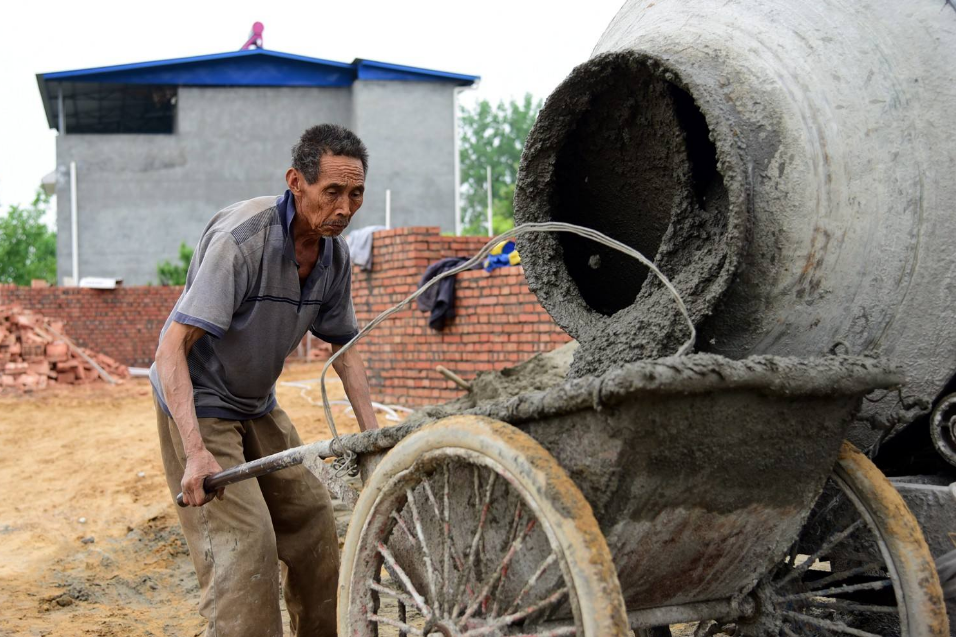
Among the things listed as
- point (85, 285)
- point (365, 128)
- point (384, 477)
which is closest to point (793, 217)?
point (384, 477)

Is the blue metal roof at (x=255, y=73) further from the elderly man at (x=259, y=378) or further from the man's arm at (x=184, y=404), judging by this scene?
the man's arm at (x=184, y=404)

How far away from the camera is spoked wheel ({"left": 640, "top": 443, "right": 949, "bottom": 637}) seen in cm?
204

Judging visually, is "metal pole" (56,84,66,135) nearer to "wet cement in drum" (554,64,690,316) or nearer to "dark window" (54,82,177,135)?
"dark window" (54,82,177,135)

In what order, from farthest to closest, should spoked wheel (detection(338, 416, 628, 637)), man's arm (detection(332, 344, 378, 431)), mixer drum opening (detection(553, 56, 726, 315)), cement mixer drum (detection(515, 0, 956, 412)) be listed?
man's arm (detection(332, 344, 378, 431)), mixer drum opening (detection(553, 56, 726, 315)), cement mixer drum (detection(515, 0, 956, 412)), spoked wheel (detection(338, 416, 628, 637))

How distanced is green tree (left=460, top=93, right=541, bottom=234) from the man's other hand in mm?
38021

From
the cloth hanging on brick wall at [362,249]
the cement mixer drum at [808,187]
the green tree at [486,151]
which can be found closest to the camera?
the cement mixer drum at [808,187]

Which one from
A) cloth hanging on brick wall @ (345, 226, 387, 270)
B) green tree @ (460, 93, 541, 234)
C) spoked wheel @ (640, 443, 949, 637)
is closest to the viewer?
spoked wheel @ (640, 443, 949, 637)

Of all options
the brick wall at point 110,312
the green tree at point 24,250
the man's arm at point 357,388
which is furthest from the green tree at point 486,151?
the man's arm at point 357,388

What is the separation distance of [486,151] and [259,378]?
41.0m

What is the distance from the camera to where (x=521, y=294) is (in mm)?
7711

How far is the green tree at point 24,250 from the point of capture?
3256cm

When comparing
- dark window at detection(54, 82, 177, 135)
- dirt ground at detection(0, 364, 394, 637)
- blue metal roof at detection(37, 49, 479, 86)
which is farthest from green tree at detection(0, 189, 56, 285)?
dirt ground at detection(0, 364, 394, 637)

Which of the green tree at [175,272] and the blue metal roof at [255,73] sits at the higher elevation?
the blue metal roof at [255,73]

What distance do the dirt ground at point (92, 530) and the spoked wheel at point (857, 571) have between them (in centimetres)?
253
